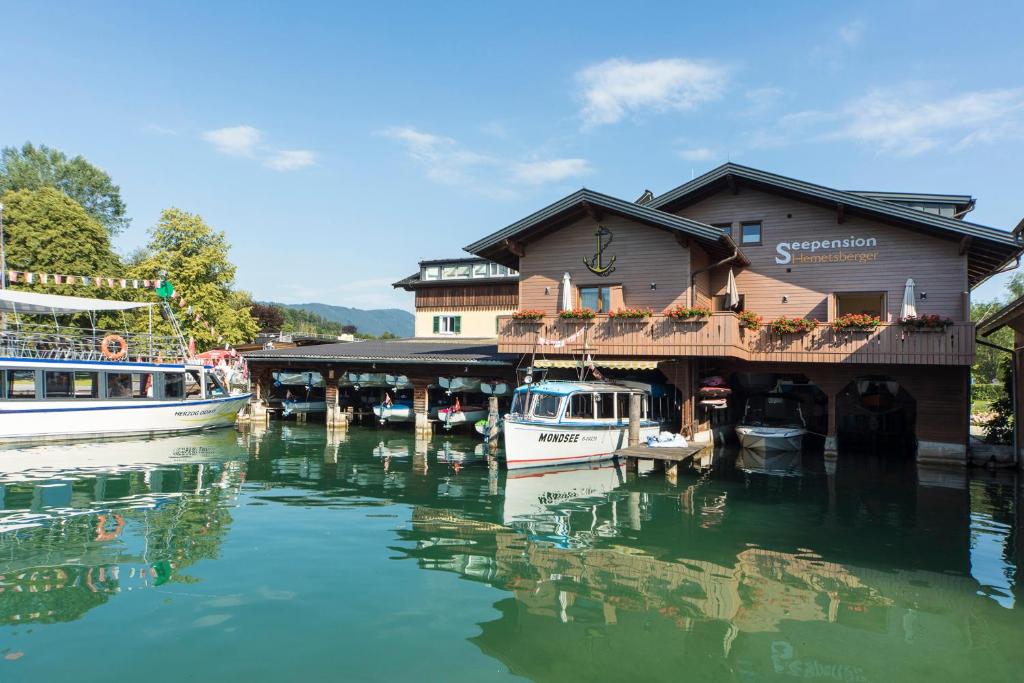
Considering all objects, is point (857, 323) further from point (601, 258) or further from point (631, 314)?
point (601, 258)

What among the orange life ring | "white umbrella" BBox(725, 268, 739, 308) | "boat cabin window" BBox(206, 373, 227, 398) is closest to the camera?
"white umbrella" BBox(725, 268, 739, 308)

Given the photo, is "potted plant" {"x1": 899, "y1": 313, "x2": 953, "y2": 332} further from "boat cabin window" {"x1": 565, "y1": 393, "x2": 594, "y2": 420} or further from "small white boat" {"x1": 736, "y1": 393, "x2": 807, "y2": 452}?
"boat cabin window" {"x1": 565, "y1": 393, "x2": 594, "y2": 420}

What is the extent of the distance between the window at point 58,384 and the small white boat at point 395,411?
13354 millimetres

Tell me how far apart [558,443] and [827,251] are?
13.0 m

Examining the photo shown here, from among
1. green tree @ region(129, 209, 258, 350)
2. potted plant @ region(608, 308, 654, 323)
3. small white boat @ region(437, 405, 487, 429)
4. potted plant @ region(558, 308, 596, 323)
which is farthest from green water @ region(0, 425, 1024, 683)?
green tree @ region(129, 209, 258, 350)

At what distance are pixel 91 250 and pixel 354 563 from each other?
4170cm

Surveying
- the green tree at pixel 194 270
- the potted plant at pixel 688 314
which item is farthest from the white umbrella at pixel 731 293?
the green tree at pixel 194 270

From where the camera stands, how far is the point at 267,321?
281ft

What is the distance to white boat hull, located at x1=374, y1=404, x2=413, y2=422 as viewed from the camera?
3300 cm

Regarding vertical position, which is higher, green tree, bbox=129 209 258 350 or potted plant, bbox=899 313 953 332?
green tree, bbox=129 209 258 350

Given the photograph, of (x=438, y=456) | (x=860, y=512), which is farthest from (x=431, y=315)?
(x=860, y=512)

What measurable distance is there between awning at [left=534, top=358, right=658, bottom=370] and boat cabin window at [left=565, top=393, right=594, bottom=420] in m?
1.82

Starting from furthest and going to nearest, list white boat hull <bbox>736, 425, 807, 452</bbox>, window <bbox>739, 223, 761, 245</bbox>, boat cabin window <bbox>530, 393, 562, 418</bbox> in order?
window <bbox>739, 223, 761, 245</bbox> → white boat hull <bbox>736, 425, 807, 452</bbox> → boat cabin window <bbox>530, 393, 562, 418</bbox>

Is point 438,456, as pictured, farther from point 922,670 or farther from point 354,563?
point 922,670
